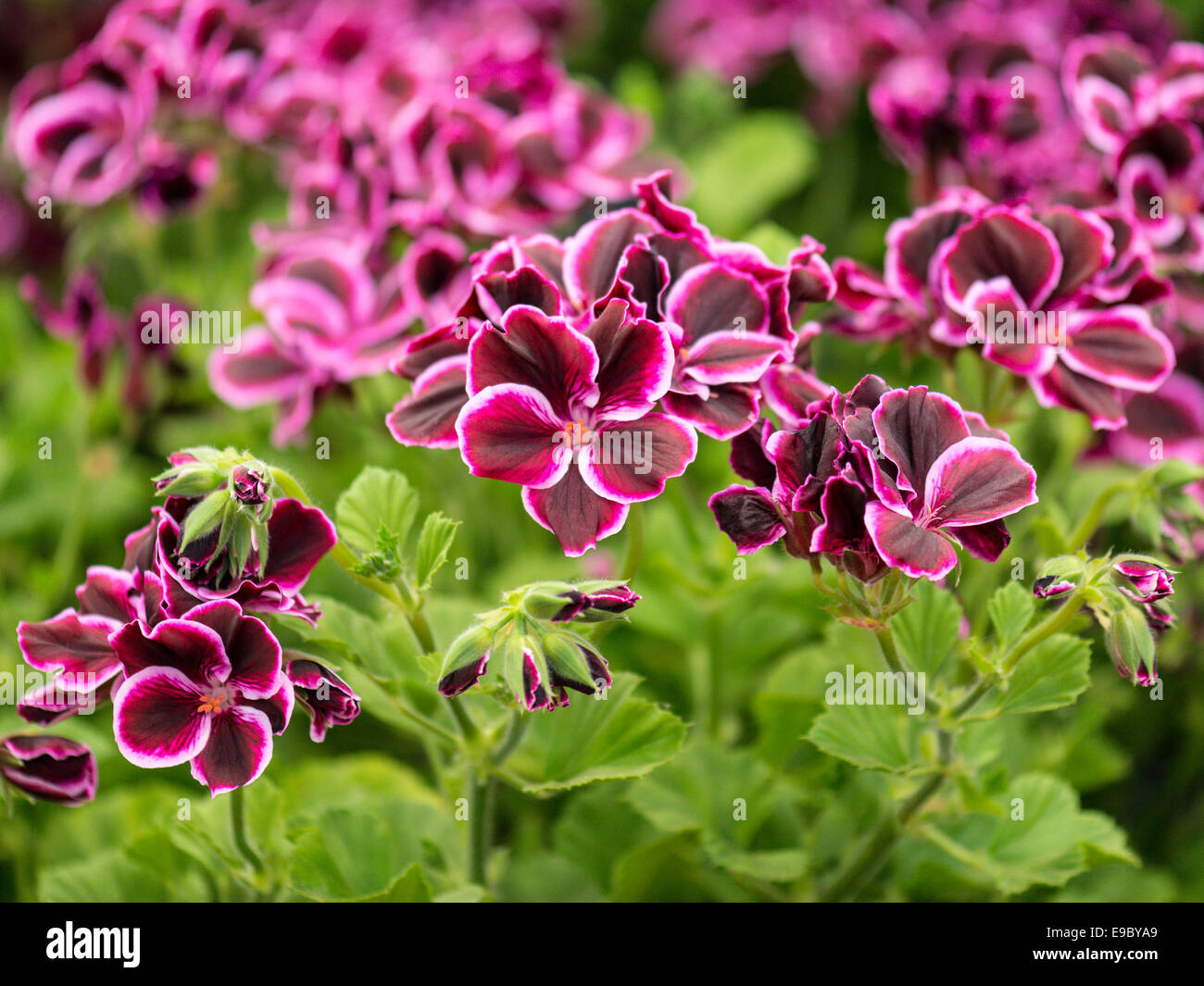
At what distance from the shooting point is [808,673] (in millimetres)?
983

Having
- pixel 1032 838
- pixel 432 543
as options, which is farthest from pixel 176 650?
pixel 1032 838

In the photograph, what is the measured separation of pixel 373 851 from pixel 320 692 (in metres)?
0.23

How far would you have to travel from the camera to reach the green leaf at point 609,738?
77 cm

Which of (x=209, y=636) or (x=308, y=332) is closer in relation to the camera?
(x=209, y=636)

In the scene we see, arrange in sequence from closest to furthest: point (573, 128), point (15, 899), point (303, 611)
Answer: point (303, 611)
point (15, 899)
point (573, 128)

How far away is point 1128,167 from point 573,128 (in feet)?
1.74

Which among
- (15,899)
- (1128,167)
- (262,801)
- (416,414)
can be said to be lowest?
(15,899)

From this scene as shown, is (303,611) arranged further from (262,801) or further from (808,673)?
(808,673)

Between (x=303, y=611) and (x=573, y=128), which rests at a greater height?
(x=573, y=128)

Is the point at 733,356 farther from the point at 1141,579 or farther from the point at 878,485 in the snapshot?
the point at 1141,579

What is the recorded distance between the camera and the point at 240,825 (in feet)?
2.56

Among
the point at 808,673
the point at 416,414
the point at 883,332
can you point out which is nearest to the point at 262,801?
the point at 416,414

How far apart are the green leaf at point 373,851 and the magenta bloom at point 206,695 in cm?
14
